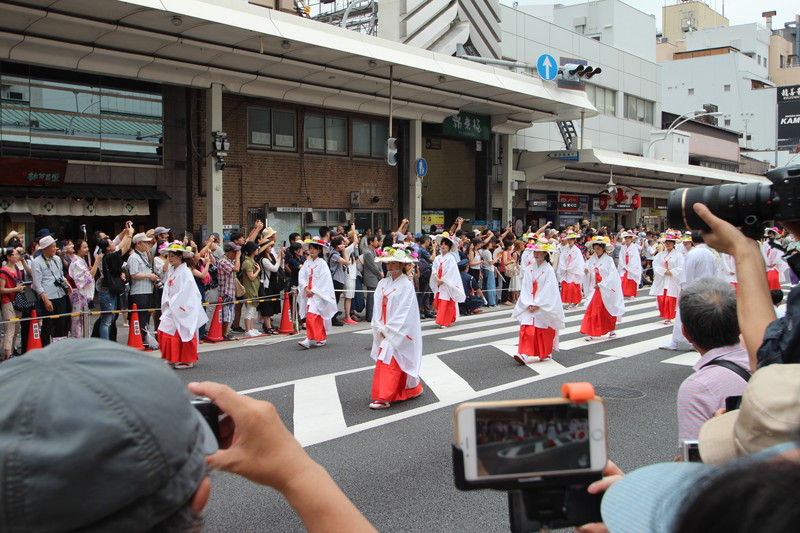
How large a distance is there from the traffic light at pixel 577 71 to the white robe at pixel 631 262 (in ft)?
22.4

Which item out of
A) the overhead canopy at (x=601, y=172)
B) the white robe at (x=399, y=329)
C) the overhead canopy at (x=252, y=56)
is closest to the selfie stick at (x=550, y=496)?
the white robe at (x=399, y=329)

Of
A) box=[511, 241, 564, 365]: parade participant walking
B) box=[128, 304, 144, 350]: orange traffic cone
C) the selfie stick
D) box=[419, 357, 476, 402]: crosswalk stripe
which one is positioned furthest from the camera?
box=[128, 304, 144, 350]: orange traffic cone

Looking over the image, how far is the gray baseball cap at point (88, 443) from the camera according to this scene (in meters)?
1.04

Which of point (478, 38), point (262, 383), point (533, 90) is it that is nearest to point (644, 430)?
point (262, 383)

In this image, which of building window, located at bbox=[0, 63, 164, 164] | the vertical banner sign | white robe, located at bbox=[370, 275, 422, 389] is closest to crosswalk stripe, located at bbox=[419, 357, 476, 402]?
white robe, located at bbox=[370, 275, 422, 389]

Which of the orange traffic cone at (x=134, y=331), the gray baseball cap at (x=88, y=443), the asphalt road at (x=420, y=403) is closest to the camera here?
the gray baseball cap at (x=88, y=443)

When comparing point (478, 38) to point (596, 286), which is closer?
point (596, 286)

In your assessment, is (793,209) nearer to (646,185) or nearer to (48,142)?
(48,142)

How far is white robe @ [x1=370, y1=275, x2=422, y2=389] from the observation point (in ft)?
26.8

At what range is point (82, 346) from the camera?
1178mm

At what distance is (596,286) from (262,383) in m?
6.34

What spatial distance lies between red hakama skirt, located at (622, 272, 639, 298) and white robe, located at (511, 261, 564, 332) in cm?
967

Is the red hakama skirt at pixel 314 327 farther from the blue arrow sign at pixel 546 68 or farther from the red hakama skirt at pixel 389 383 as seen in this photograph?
the blue arrow sign at pixel 546 68

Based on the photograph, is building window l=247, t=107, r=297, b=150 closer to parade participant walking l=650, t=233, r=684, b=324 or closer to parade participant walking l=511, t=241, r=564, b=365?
parade participant walking l=650, t=233, r=684, b=324
